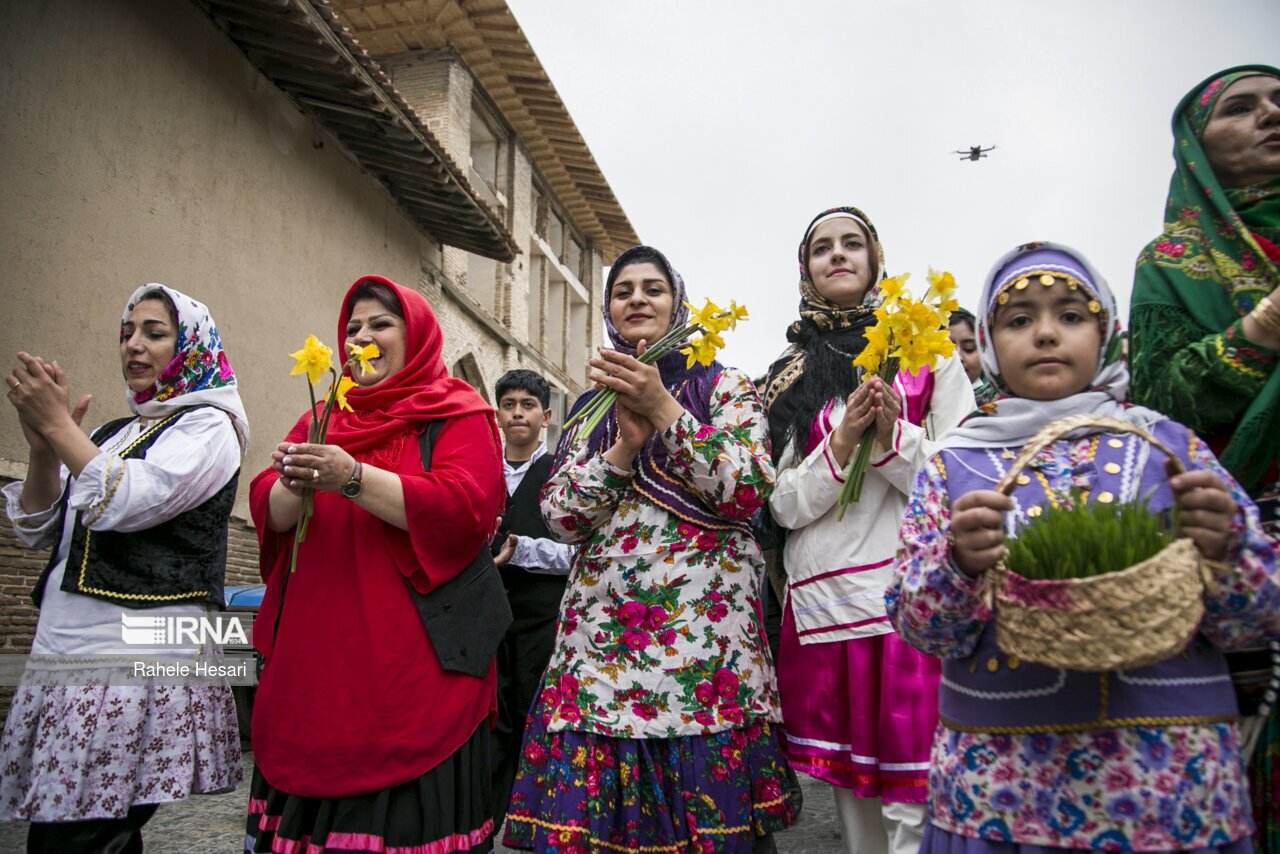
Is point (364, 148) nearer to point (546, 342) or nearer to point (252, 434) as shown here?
point (252, 434)

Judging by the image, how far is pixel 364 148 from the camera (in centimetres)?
905

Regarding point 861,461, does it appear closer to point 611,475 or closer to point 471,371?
point 611,475

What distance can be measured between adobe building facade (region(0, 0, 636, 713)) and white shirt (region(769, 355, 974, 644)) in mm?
4453

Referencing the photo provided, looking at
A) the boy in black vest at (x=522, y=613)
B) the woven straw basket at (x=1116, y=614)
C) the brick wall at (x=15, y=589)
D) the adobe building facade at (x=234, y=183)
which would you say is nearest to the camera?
the woven straw basket at (x=1116, y=614)

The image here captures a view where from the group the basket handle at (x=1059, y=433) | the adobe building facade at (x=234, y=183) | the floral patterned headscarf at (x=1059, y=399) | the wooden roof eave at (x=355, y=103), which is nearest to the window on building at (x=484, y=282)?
the adobe building facade at (x=234, y=183)

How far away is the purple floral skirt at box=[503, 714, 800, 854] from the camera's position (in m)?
2.16

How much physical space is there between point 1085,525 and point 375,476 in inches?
65.2

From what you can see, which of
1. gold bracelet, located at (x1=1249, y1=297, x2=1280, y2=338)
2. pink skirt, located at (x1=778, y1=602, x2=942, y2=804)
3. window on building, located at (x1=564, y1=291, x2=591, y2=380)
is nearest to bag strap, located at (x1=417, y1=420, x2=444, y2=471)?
pink skirt, located at (x1=778, y1=602, x2=942, y2=804)

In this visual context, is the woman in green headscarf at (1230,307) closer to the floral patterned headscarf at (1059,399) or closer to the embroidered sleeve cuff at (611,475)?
the floral patterned headscarf at (1059,399)

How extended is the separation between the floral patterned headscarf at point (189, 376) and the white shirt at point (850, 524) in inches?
68.7

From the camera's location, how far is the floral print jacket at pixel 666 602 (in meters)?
2.24

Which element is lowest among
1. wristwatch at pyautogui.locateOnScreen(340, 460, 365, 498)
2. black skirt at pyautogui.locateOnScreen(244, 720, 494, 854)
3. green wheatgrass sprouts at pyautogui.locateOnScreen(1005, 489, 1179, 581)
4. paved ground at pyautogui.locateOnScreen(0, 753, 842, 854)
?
paved ground at pyautogui.locateOnScreen(0, 753, 842, 854)

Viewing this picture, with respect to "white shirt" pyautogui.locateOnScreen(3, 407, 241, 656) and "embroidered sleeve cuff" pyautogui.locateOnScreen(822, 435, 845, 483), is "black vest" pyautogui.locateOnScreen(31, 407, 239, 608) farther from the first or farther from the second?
"embroidered sleeve cuff" pyautogui.locateOnScreen(822, 435, 845, 483)

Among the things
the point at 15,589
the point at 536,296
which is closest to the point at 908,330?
the point at 15,589
